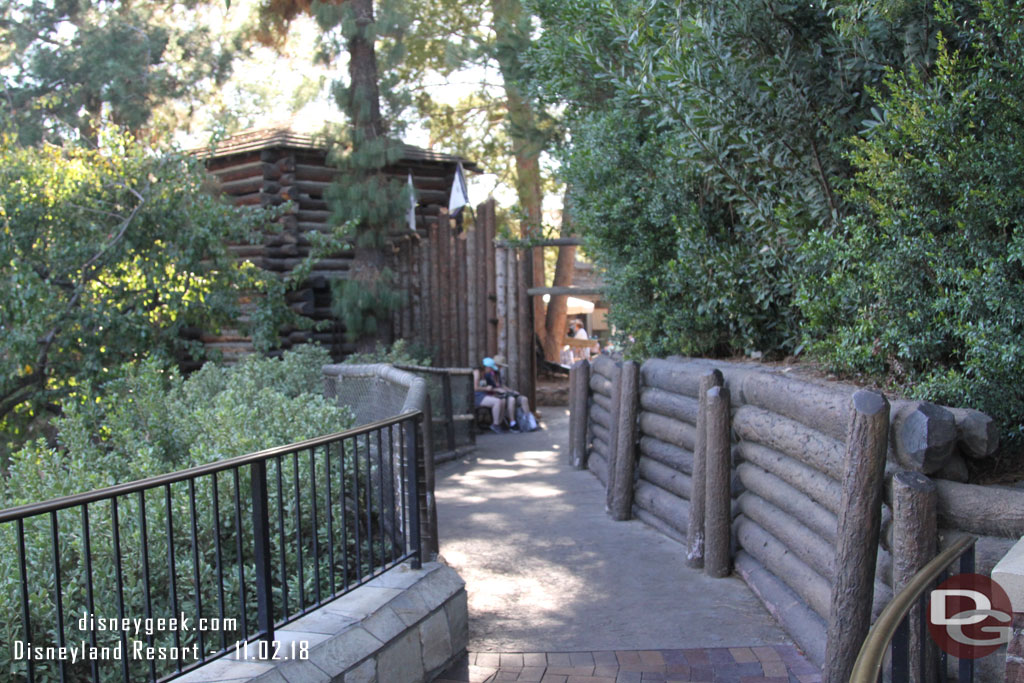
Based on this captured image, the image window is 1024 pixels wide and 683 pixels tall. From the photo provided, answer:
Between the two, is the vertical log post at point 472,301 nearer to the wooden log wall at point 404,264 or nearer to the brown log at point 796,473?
the wooden log wall at point 404,264

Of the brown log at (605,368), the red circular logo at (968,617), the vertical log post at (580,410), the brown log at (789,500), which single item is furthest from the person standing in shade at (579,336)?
the red circular logo at (968,617)

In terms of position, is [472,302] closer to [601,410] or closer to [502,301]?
[502,301]

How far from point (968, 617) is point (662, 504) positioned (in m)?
3.97

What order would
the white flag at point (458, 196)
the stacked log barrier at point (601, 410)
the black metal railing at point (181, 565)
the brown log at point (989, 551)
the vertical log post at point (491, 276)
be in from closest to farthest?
the black metal railing at point (181, 565) → the brown log at point (989, 551) → the stacked log barrier at point (601, 410) → the vertical log post at point (491, 276) → the white flag at point (458, 196)

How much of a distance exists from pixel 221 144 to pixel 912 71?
13.4 meters

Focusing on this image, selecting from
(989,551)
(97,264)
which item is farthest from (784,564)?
(97,264)

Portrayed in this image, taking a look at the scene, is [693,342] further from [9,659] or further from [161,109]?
[161,109]

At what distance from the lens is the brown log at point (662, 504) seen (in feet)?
22.3

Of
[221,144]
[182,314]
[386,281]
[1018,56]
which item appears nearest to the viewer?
[1018,56]

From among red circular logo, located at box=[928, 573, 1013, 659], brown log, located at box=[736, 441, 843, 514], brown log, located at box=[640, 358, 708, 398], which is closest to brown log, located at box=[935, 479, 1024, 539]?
red circular logo, located at box=[928, 573, 1013, 659]

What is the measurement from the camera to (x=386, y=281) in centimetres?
1405

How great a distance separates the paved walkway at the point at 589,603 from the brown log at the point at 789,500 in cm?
63

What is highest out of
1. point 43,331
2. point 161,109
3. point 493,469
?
point 161,109

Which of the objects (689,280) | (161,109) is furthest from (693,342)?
(161,109)
